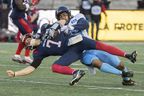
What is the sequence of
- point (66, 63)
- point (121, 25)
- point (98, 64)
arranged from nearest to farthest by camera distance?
point (98, 64) → point (66, 63) → point (121, 25)

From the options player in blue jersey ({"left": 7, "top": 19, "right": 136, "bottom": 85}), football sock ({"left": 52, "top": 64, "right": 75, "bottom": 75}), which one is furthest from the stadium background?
football sock ({"left": 52, "top": 64, "right": 75, "bottom": 75})

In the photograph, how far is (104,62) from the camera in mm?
10391

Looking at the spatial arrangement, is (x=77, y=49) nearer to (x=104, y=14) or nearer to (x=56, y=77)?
(x=56, y=77)

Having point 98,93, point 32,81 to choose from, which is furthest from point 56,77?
point 98,93

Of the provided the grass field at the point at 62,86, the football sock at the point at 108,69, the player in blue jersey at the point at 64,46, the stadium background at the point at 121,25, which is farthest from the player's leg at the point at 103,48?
the stadium background at the point at 121,25

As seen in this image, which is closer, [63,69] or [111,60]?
[63,69]

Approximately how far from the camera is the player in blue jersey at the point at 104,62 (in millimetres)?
A: 10203

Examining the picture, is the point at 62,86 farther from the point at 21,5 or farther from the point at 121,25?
the point at 121,25

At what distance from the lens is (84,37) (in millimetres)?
Result: 10453

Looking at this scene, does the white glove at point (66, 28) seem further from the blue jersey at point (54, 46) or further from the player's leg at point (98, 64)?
the player's leg at point (98, 64)

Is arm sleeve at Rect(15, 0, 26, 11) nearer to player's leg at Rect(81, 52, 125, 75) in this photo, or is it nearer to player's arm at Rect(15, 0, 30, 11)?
player's arm at Rect(15, 0, 30, 11)

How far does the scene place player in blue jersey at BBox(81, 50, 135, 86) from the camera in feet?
33.5

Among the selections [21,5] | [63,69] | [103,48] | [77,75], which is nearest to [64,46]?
[63,69]

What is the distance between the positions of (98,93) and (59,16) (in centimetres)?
170
